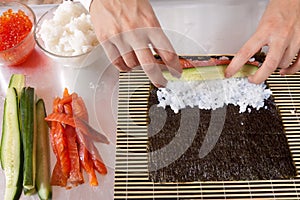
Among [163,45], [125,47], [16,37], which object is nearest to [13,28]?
[16,37]

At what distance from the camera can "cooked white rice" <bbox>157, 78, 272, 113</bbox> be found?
53.0 inches

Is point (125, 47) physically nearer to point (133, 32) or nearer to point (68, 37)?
point (133, 32)

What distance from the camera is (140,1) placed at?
116cm

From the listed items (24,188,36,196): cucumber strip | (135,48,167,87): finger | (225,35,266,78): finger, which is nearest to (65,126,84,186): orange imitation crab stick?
(24,188,36,196): cucumber strip

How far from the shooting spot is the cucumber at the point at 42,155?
1.20 metres

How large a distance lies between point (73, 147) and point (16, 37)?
535 mm

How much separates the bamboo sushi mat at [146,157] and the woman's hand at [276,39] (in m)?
0.17

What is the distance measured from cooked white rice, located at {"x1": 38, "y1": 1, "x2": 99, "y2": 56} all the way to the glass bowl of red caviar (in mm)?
80

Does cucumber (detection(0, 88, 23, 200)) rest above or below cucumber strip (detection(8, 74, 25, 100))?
below

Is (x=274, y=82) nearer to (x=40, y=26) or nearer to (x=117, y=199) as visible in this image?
(x=117, y=199)

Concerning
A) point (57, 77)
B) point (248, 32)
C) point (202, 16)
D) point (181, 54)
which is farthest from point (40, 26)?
point (248, 32)

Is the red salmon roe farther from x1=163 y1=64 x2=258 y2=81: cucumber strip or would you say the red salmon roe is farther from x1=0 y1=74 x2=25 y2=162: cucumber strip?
x1=163 y1=64 x2=258 y2=81: cucumber strip

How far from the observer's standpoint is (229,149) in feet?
4.12

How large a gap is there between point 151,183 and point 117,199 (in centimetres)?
12
